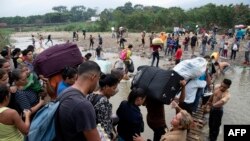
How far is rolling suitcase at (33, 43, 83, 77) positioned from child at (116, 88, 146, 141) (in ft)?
2.77

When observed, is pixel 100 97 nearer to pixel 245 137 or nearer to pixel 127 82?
pixel 245 137

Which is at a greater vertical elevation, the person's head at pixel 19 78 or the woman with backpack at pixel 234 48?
the person's head at pixel 19 78

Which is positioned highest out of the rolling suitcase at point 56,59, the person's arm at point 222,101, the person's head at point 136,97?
the rolling suitcase at point 56,59

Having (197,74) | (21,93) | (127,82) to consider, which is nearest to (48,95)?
(21,93)

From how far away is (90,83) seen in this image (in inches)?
97.4

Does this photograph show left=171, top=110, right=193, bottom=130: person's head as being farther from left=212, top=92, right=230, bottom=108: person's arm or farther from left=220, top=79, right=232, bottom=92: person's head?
left=220, top=79, right=232, bottom=92: person's head

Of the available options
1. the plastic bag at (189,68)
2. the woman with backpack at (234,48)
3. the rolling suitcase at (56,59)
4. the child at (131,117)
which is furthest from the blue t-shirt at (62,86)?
the woman with backpack at (234,48)

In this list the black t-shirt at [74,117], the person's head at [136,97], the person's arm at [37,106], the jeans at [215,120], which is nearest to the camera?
the black t-shirt at [74,117]

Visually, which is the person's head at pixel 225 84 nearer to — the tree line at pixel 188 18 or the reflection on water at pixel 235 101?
the reflection on water at pixel 235 101

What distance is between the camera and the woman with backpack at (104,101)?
313cm

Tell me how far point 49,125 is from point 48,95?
152cm

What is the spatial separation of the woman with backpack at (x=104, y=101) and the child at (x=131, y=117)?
14.2 inches

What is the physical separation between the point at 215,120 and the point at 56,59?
3.54 metres

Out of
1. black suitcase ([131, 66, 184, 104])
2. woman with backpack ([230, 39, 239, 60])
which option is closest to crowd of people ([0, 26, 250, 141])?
black suitcase ([131, 66, 184, 104])
